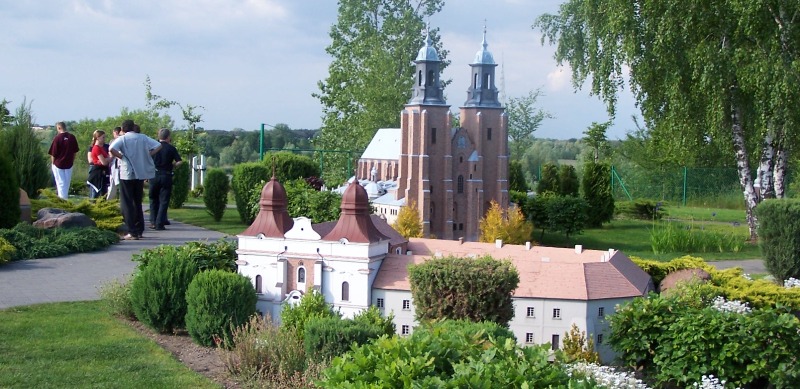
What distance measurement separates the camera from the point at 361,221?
11.5m

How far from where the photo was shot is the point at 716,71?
2248 centimetres

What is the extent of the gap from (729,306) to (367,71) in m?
32.7

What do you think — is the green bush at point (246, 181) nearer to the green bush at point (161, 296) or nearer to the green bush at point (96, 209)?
the green bush at point (96, 209)

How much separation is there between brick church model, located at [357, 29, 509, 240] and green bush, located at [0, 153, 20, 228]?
319 inches

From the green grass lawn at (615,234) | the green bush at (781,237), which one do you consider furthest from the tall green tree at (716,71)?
the green bush at (781,237)

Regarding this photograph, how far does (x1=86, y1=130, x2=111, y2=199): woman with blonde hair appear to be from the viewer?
1998 cm

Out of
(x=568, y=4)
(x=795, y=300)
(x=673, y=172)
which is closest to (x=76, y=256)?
(x=795, y=300)

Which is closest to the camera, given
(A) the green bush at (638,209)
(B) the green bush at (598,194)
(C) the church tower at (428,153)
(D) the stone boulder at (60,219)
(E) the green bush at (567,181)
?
(D) the stone boulder at (60,219)

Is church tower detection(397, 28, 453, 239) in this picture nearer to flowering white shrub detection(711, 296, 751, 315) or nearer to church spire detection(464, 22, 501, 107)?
church spire detection(464, 22, 501, 107)

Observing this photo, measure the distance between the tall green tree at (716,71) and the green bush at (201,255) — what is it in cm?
1451

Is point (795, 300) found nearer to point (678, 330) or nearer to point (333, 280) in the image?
point (678, 330)

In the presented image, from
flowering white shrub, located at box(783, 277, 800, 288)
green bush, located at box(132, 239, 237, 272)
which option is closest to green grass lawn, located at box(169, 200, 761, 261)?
flowering white shrub, located at box(783, 277, 800, 288)

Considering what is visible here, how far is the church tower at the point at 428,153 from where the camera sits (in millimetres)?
20641

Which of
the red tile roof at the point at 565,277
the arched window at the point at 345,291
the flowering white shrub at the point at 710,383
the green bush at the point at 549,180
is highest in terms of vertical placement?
the green bush at the point at 549,180
